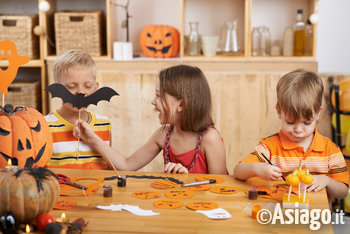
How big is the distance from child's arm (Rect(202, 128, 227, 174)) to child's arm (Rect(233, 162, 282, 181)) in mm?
303

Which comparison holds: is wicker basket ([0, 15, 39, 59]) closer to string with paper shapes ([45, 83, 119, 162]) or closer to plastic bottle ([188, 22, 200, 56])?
plastic bottle ([188, 22, 200, 56])

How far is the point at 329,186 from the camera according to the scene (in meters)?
1.33

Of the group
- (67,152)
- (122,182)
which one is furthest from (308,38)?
(122,182)

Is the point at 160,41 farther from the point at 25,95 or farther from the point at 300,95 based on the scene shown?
the point at 300,95

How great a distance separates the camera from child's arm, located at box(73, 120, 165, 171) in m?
1.61

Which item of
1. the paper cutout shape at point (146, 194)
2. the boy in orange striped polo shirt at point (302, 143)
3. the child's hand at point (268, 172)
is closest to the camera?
the paper cutout shape at point (146, 194)

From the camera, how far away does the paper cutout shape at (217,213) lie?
3.40 ft

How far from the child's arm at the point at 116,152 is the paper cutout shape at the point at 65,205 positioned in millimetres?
397

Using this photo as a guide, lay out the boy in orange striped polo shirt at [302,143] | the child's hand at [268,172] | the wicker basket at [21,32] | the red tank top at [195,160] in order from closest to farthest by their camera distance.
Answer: the child's hand at [268,172] → the boy in orange striped polo shirt at [302,143] → the red tank top at [195,160] → the wicker basket at [21,32]

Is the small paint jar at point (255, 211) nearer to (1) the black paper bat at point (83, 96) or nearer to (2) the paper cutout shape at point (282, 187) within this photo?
(2) the paper cutout shape at point (282, 187)

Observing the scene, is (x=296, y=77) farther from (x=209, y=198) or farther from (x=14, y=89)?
(x=14, y=89)

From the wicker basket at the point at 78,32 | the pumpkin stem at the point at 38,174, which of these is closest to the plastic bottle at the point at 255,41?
the wicker basket at the point at 78,32

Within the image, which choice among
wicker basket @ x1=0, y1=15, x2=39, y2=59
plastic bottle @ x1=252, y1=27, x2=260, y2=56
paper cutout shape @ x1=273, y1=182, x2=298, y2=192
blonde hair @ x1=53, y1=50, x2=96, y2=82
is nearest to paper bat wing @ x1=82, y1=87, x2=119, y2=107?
blonde hair @ x1=53, y1=50, x2=96, y2=82

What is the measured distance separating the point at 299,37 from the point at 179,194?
229 cm
